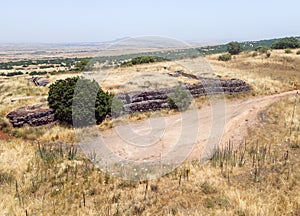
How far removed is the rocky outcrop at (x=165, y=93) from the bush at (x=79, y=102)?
5.71 feet

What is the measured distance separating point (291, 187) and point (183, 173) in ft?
9.25

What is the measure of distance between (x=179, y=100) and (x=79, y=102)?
6.11 metres

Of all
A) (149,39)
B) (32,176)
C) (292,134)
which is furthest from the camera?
(292,134)

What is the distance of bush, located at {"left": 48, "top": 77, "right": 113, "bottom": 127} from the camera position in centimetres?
1479

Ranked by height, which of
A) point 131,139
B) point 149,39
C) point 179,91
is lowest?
point 131,139

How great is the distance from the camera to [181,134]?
13.4 metres

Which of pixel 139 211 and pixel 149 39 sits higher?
pixel 149 39

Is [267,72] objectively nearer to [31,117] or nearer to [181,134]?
[181,134]

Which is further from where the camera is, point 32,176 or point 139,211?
point 32,176

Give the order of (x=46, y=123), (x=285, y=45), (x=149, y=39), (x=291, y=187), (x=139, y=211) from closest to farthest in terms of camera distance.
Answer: (x=139, y=211), (x=291, y=187), (x=149, y=39), (x=46, y=123), (x=285, y=45)

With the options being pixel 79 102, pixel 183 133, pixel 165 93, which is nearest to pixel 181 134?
pixel 183 133

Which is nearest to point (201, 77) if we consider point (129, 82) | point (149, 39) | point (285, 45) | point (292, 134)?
point (129, 82)

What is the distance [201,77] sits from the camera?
24.1 m

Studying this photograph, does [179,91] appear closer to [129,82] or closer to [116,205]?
[129,82]
